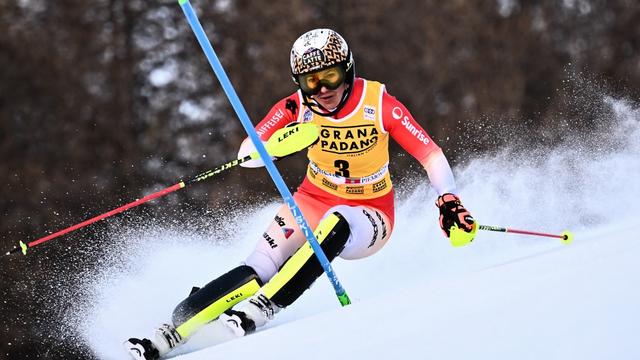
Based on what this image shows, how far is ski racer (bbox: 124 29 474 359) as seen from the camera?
2506 mm

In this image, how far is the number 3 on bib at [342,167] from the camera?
2.81 m

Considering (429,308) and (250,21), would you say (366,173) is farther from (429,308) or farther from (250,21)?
(250,21)

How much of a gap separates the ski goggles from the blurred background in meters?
3.06

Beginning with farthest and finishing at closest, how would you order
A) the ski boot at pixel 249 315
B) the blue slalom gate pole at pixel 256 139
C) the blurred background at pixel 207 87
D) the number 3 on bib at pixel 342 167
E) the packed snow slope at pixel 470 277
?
the blurred background at pixel 207 87
the number 3 on bib at pixel 342 167
the ski boot at pixel 249 315
the blue slalom gate pole at pixel 256 139
the packed snow slope at pixel 470 277

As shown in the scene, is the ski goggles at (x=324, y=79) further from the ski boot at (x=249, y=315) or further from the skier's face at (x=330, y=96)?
the ski boot at (x=249, y=315)

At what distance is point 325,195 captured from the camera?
2904 mm

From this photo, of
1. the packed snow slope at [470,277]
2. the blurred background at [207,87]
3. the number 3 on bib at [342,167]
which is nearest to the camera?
the packed snow slope at [470,277]

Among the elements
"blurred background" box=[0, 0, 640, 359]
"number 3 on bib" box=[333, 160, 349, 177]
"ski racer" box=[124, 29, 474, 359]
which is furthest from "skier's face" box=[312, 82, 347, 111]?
"blurred background" box=[0, 0, 640, 359]

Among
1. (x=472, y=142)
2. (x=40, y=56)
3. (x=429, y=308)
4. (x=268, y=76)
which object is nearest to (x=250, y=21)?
(x=268, y=76)

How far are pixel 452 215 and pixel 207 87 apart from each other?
397cm

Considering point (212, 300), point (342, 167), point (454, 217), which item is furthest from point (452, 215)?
point (212, 300)

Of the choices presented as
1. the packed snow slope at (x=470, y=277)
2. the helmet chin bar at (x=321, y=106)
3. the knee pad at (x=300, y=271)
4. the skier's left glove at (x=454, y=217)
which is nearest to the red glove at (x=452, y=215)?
the skier's left glove at (x=454, y=217)

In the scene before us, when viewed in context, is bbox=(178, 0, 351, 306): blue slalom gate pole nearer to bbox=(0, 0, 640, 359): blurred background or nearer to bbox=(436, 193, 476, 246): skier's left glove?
bbox=(436, 193, 476, 246): skier's left glove

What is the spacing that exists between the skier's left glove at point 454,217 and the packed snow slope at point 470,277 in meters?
0.20
